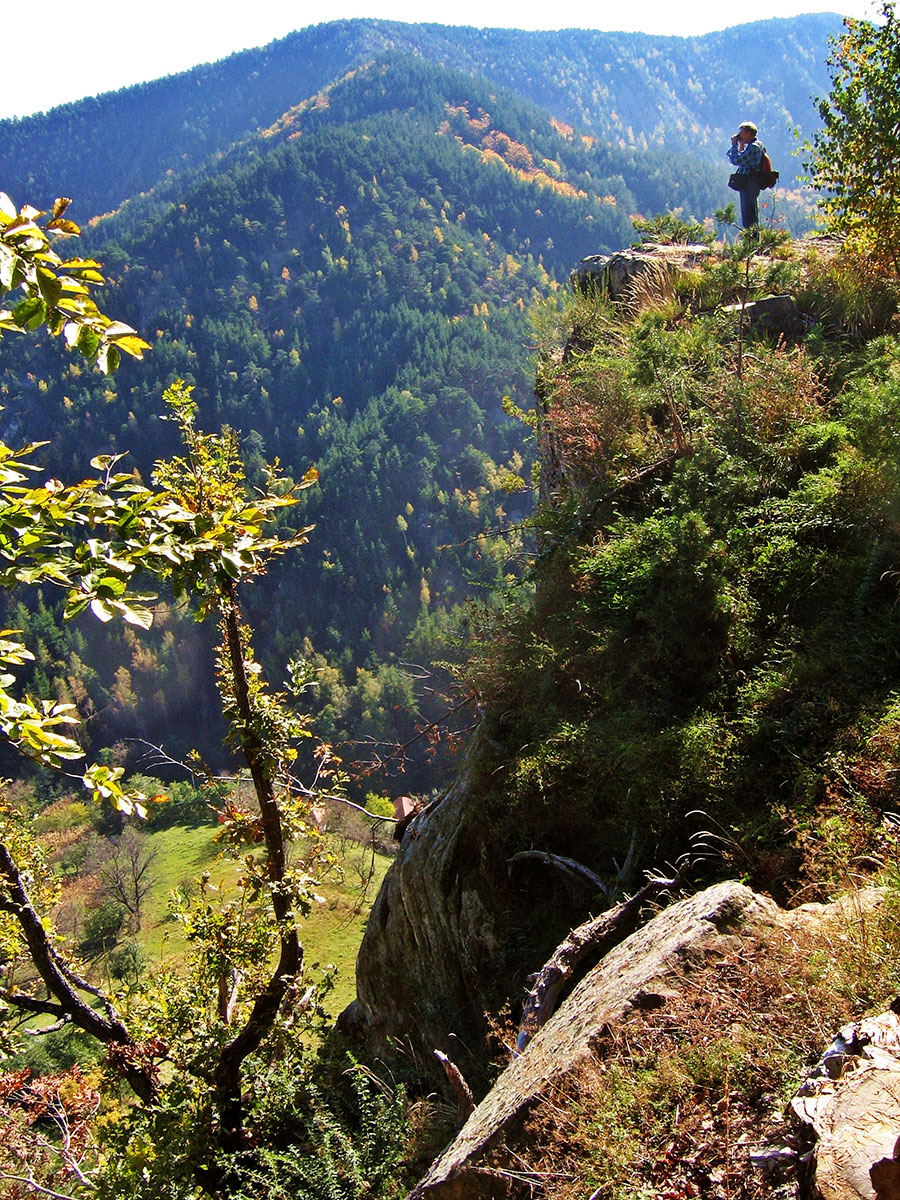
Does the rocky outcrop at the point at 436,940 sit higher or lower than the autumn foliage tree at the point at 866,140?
lower

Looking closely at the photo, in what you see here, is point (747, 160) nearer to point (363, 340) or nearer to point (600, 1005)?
point (600, 1005)

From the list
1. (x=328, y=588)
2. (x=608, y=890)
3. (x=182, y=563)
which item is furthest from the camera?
(x=328, y=588)

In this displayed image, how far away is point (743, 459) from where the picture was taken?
6.40m

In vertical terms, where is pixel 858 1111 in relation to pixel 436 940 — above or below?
above

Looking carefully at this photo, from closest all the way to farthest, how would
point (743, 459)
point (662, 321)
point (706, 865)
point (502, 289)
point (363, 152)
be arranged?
point (706, 865), point (743, 459), point (662, 321), point (502, 289), point (363, 152)

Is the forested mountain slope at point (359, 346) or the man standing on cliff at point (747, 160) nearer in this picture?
the man standing on cliff at point (747, 160)

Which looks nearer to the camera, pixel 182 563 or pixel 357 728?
pixel 182 563

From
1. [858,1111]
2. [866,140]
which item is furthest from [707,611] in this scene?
[866,140]

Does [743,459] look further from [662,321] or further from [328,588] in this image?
[328,588]

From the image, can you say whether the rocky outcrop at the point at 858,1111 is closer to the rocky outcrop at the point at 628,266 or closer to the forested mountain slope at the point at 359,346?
the rocky outcrop at the point at 628,266

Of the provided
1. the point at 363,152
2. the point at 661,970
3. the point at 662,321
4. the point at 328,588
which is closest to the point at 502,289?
the point at 363,152

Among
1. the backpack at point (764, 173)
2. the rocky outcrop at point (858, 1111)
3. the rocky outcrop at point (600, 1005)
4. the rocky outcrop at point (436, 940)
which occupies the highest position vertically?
the backpack at point (764, 173)

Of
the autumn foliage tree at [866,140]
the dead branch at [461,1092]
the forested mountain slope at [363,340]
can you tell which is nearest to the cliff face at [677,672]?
the autumn foliage tree at [866,140]

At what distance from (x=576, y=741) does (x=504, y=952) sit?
5.17 feet
